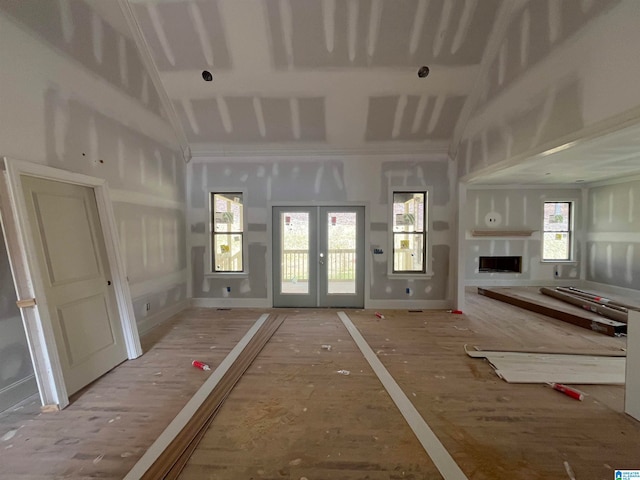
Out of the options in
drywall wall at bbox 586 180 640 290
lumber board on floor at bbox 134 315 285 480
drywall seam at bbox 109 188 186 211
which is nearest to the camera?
lumber board on floor at bbox 134 315 285 480

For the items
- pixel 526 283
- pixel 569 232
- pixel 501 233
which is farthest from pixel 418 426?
pixel 569 232

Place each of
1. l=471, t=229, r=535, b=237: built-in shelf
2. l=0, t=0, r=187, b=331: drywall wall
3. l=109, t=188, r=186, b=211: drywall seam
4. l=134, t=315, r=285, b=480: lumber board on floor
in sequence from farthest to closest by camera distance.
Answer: l=471, t=229, r=535, b=237: built-in shelf, l=109, t=188, r=186, b=211: drywall seam, l=0, t=0, r=187, b=331: drywall wall, l=134, t=315, r=285, b=480: lumber board on floor

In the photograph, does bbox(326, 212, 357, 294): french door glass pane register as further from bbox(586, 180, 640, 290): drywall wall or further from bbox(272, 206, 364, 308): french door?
bbox(586, 180, 640, 290): drywall wall

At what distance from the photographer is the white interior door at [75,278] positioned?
7.93 feet

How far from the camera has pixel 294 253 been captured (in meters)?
5.29

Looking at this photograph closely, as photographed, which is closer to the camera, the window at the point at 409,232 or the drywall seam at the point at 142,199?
the drywall seam at the point at 142,199

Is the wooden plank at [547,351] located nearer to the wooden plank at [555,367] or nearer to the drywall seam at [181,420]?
the wooden plank at [555,367]

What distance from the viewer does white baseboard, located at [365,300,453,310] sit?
5180 millimetres

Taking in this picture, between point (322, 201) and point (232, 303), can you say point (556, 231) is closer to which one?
point (322, 201)

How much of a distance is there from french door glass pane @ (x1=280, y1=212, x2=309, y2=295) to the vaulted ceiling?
4.44ft

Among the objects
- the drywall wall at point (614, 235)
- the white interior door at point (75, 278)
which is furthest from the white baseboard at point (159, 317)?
the drywall wall at point (614, 235)

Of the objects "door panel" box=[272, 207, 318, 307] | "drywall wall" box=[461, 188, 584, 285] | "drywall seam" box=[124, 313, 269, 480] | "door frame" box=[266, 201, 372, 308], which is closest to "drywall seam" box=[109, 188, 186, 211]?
"door frame" box=[266, 201, 372, 308]

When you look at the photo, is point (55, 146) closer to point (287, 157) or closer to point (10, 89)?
point (10, 89)

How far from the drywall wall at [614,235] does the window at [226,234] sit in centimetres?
837
